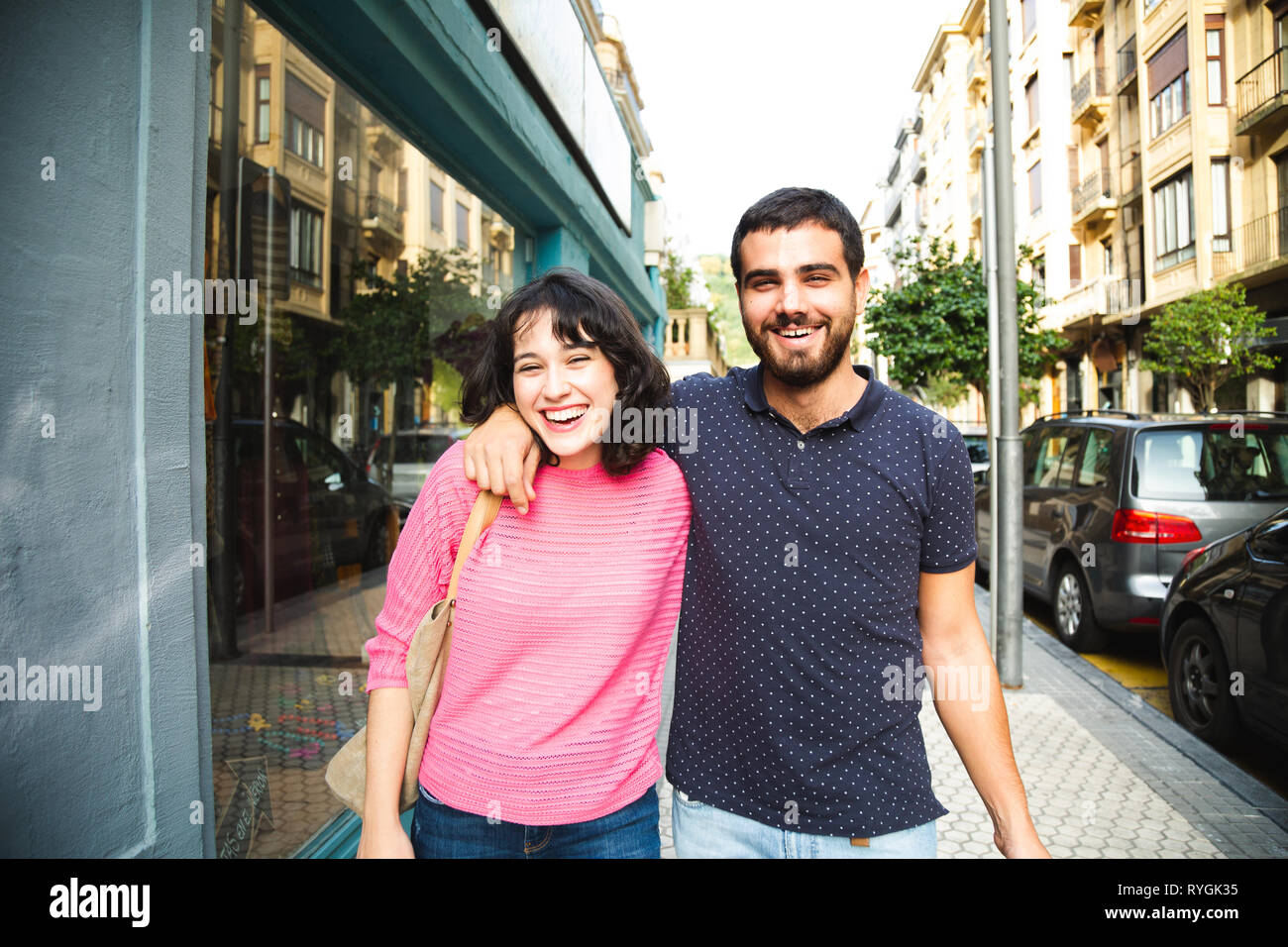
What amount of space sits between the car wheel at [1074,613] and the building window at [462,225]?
530 centimetres

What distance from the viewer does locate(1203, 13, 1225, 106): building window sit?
68.6ft

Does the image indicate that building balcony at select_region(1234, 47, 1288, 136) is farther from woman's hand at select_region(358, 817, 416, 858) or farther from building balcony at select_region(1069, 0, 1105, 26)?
woman's hand at select_region(358, 817, 416, 858)

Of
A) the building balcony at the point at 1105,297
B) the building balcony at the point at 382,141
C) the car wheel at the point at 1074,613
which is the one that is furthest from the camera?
the building balcony at the point at 1105,297

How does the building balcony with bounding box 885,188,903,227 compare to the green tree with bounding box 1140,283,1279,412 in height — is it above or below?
above

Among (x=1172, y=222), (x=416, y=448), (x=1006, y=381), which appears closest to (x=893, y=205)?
(x=1172, y=222)

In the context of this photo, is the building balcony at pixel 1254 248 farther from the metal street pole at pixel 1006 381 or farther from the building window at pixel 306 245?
the building window at pixel 306 245

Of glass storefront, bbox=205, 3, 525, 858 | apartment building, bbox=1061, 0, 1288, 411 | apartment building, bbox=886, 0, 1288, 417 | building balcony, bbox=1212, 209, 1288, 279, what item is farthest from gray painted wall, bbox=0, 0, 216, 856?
apartment building, bbox=1061, 0, 1288, 411

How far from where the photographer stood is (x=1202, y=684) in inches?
196

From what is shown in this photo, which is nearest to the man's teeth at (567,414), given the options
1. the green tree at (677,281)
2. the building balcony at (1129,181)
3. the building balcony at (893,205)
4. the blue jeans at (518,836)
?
the blue jeans at (518,836)

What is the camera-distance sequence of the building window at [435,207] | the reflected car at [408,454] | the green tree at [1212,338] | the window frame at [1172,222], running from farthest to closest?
1. the window frame at [1172,222]
2. the green tree at [1212,338]
3. the reflected car at [408,454]
4. the building window at [435,207]

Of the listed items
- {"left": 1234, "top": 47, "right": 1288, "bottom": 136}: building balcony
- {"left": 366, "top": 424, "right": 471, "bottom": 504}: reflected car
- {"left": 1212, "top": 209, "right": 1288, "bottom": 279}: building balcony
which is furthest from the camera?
{"left": 1212, "top": 209, "right": 1288, "bottom": 279}: building balcony

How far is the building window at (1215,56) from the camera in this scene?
20.9m

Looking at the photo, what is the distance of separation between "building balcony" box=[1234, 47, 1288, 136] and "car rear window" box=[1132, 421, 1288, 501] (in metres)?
16.5
